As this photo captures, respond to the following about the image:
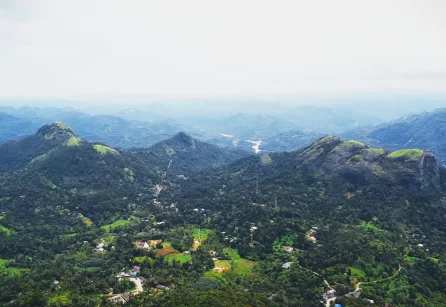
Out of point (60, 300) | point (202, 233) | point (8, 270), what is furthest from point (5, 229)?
point (202, 233)

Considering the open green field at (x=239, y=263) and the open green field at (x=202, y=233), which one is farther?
the open green field at (x=202, y=233)

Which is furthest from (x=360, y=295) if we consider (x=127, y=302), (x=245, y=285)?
(x=127, y=302)

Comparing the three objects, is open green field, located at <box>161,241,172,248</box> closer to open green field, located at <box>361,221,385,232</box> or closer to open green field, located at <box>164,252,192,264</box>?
open green field, located at <box>164,252,192,264</box>

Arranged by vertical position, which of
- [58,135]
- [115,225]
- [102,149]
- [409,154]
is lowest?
[115,225]

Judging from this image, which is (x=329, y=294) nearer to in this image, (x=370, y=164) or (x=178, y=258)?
(x=178, y=258)

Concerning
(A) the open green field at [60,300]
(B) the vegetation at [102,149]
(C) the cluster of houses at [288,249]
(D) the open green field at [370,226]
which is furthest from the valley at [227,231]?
(D) the open green field at [370,226]

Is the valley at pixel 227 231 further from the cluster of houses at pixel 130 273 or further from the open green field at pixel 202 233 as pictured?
the open green field at pixel 202 233

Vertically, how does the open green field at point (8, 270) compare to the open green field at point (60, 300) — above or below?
below

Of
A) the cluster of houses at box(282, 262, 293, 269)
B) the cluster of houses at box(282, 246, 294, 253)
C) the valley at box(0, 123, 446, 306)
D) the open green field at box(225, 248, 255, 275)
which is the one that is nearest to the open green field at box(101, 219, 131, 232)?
the valley at box(0, 123, 446, 306)
